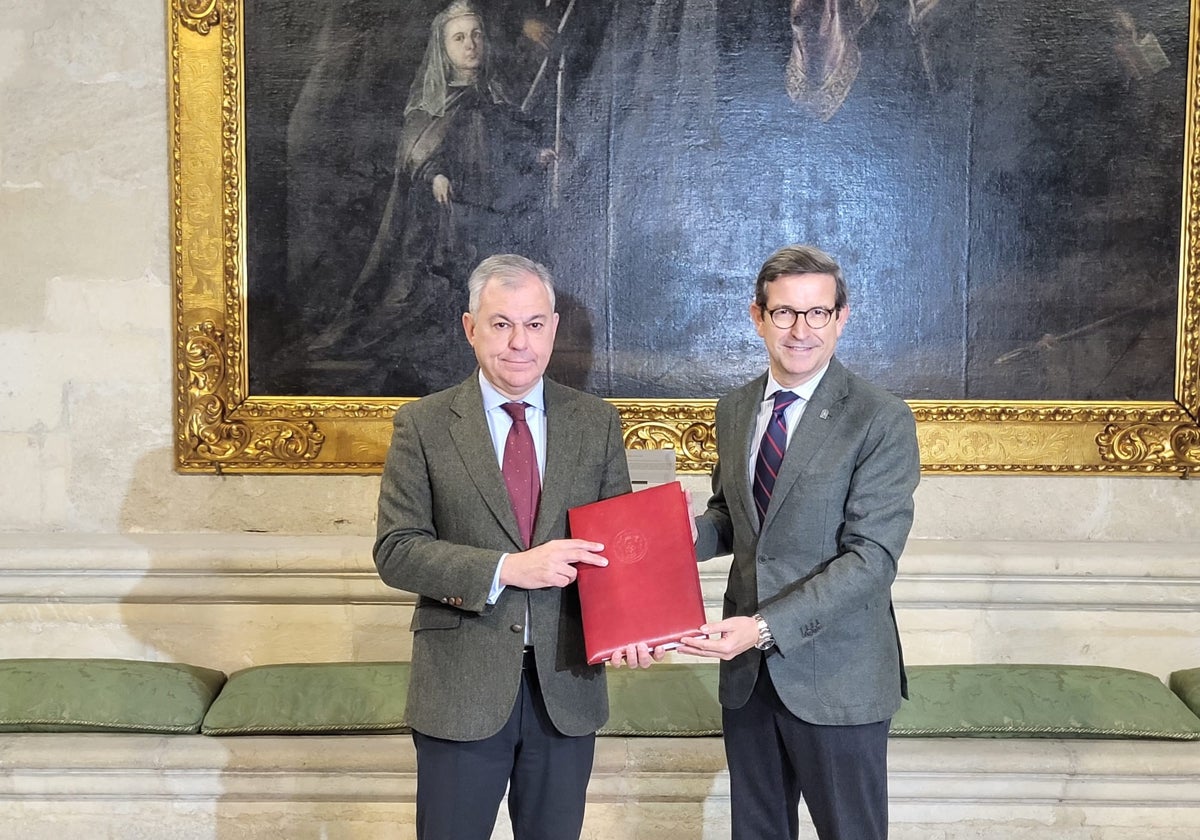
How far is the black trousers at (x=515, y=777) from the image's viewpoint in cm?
269

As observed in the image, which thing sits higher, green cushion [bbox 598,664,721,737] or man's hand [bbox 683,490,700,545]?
man's hand [bbox 683,490,700,545]

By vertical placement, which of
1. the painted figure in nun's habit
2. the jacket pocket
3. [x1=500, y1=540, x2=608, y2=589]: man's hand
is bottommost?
the jacket pocket

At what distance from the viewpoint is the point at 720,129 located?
4785mm

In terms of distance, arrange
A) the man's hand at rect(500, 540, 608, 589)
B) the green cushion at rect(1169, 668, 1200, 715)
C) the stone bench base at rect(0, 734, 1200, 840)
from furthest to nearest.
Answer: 1. the green cushion at rect(1169, 668, 1200, 715)
2. the stone bench base at rect(0, 734, 1200, 840)
3. the man's hand at rect(500, 540, 608, 589)

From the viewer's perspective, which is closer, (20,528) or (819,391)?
(819,391)

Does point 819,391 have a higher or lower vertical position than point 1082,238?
lower

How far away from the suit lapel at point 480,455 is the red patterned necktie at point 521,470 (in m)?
0.04

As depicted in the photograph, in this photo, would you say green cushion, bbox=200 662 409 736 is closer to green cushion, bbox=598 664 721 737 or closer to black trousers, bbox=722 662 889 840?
green cushion, bbox=598 664 721 737

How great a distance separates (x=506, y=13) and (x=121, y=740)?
3340 millimetres

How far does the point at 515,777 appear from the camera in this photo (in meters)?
2.81

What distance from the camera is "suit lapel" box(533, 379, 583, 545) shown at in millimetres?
2723

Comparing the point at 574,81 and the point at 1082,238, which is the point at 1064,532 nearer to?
Answer: the point at 1082,238

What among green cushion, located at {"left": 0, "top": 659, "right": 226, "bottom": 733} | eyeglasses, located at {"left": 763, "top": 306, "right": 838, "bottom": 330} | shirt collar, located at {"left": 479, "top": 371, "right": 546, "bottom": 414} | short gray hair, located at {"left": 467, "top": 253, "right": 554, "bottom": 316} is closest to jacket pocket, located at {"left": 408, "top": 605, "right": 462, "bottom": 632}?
shirt collar, located at {"left": 479, "top": 371, "right": 546, "bottom": 414}

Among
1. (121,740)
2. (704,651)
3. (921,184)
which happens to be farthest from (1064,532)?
(121,740)
